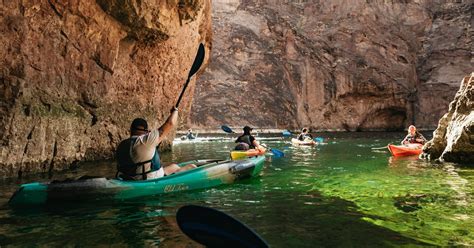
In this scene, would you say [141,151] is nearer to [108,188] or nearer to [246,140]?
[108,188]

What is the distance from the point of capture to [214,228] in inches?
115

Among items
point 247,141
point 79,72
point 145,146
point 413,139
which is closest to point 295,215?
point 145,146

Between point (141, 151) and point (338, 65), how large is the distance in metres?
45.6

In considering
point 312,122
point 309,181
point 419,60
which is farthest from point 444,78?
point 309,181

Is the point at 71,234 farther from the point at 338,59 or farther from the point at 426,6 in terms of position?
the point at 426,6

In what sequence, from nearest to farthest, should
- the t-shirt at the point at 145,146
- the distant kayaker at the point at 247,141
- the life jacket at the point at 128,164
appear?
the t-shirt at the point at 145,146 < the life jacket at the point at 128,164 < the distant kayaker at the point at 247,141

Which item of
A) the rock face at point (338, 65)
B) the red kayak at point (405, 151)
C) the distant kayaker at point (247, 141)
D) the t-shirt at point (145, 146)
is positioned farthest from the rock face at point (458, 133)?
the rock face at point (338, 65)

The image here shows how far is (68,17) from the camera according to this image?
905 centimetres

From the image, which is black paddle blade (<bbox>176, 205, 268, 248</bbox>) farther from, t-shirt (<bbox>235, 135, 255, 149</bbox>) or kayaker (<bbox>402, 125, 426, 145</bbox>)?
kayaker (<bbox>402, 125, 426, 145</bbox>)

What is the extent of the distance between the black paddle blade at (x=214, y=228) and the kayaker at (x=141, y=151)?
250 centimetres

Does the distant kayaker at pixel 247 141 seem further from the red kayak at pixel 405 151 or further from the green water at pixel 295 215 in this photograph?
the green water at pixel 295 215

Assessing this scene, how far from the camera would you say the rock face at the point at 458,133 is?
31.0 feet

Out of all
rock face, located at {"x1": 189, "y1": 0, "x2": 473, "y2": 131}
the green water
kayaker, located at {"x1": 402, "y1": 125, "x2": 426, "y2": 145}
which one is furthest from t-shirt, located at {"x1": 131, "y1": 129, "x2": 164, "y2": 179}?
rock face, located at {"x1": 189, "y1": 0, "x2": 473, "y2": 131}

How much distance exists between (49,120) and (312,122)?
4353cm
